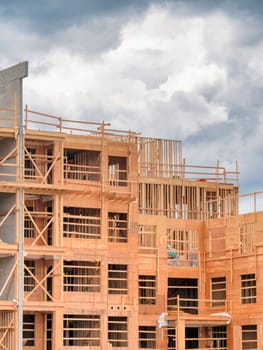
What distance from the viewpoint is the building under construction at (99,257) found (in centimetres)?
7675

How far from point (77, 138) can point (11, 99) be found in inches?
195

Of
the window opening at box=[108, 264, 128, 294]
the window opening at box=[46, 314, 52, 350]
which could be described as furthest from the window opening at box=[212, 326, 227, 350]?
the window opening at box=[46, 314, 52, 350]

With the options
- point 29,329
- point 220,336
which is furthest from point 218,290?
point 29,329

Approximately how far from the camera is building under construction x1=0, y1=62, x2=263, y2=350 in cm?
7675

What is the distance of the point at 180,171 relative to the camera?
94.9 m

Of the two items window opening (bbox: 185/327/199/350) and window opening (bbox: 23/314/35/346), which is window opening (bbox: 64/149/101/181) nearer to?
window opening (bbox: 23/314/35/346)

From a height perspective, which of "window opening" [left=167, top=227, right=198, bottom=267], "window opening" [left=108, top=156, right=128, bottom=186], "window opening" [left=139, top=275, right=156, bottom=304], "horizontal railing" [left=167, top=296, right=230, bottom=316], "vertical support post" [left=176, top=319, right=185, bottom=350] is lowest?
"vertical support post" [left=176, top=319, right=185, bottom=350]

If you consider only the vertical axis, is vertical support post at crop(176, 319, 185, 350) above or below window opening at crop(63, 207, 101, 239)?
below

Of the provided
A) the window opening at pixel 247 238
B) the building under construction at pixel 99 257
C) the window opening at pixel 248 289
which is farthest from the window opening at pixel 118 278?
the window opening at pixel 247 238

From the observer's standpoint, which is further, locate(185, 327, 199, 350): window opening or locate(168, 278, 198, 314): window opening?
locate(168, 278, 198, 314): window opening

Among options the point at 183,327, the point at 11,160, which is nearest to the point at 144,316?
the point at 183,327

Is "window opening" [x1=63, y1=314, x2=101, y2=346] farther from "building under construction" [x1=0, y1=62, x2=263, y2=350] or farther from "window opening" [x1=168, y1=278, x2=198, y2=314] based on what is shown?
"window opening" [x1=168, y1=278, x2=198, y2=314]

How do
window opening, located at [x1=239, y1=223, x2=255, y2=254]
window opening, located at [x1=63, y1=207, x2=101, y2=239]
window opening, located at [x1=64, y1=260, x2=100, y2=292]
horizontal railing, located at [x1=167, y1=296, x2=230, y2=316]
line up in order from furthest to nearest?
horizontal railing, located at [x1=167, y1=296, x2=230, y2=316] → window opening, located at [x1=239, y1=223, x2=255, y2=254] → window opening, located at [x1=63, y1=207, x2=101, y2=239] → window opening, located at [x1=64, y1=260, x2=100, y2=292]

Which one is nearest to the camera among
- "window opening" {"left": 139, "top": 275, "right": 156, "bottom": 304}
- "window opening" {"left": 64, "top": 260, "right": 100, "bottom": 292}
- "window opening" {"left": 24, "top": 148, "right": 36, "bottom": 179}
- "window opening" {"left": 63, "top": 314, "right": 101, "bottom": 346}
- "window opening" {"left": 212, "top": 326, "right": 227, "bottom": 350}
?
"window opening" {"left": 63, "top": 314, "right": 101, "bottom": 346}
